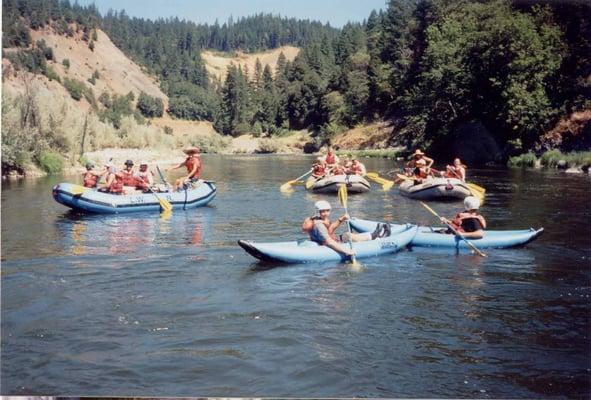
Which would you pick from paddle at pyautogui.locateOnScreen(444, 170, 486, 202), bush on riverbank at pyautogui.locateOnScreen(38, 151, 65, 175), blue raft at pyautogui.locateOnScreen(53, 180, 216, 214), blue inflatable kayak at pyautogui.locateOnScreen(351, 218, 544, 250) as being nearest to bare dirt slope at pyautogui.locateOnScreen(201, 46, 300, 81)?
blue raft at pyautogui.locateOnScreen(53, 180, 216, 214)

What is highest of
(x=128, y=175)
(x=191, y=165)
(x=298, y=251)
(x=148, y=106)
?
(x=148, y=106)

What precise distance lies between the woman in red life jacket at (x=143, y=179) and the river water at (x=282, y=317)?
228cm

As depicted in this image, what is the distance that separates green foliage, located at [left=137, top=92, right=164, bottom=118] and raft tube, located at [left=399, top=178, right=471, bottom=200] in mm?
4990

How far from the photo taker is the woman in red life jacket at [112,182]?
9868mm

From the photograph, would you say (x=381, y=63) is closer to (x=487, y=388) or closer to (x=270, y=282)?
(x=270, y=282)

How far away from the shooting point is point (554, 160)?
998cm

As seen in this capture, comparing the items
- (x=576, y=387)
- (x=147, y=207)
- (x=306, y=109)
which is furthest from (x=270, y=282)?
(x=306, y=109)

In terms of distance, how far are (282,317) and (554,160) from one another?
6.82m

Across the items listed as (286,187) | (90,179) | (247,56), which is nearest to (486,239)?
(247,56)

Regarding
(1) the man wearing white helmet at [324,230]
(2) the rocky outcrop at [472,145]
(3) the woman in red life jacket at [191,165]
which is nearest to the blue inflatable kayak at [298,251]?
(1) the man wearing white helmet at [324,230]

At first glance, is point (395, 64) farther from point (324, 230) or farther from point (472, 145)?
point (324, 230)

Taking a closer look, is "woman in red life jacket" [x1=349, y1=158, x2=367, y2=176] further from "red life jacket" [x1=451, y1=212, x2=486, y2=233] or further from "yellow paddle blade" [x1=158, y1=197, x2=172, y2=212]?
"red life jacket" [x1=451, y1=212, x2=486, y2=233]

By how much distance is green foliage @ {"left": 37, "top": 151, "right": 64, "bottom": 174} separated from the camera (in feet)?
38.1

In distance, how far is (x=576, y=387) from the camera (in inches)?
141
